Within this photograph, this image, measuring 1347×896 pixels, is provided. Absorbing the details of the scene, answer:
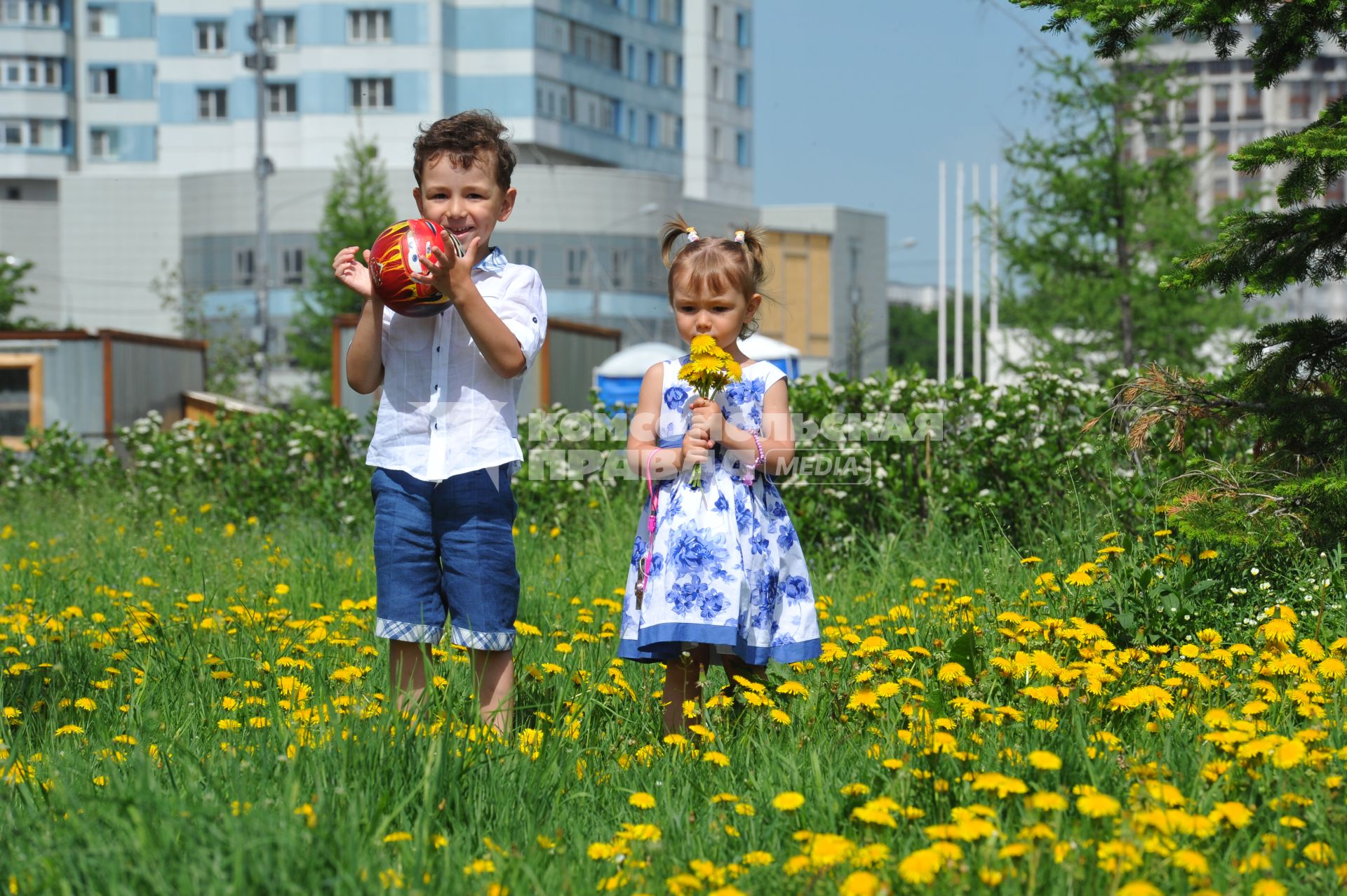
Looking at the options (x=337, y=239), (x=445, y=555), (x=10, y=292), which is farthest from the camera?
(x=337, y=239)

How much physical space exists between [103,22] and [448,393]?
216ft

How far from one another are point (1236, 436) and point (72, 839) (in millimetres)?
5270

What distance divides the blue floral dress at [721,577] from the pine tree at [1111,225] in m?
11.6

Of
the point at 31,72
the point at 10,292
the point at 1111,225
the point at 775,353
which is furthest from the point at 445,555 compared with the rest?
the point at 31,72

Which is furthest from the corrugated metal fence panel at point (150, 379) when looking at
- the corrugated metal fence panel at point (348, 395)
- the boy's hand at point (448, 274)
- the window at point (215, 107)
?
the window at point (215, 107)

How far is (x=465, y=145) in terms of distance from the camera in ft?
12.0

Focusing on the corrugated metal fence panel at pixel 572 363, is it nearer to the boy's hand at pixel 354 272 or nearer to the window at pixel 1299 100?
the boy's hand at pixel 354 272

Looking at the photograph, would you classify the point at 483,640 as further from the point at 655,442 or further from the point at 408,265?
the point at 408,265

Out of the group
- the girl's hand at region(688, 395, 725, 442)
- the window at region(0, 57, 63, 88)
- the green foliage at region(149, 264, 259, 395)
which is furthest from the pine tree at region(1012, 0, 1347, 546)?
the window at region(0, 57, 63, 88)

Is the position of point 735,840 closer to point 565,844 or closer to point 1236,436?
point 565,844

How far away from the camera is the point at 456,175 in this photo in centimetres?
365

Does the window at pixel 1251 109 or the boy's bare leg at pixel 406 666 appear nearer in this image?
the boy's bare leg at pixel 406 666

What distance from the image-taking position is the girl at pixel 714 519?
A: 3.63 m

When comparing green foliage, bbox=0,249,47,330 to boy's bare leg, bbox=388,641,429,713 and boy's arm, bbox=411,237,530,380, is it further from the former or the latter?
boy's arm, bbox=411,237,530,380
